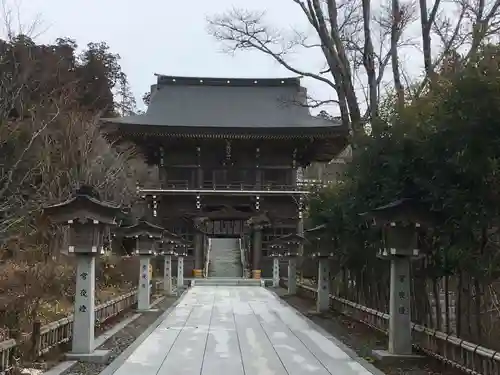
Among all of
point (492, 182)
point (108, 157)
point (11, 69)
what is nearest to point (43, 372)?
point (492, 182)

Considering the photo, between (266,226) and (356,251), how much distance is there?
20130 mm

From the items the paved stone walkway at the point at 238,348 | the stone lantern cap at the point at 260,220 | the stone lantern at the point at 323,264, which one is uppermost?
the stone lantern cap at the point at 260,220

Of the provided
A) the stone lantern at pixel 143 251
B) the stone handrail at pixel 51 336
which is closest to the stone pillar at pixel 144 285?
the stone lantern at pixel 143 251

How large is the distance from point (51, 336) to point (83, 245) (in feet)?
3.74

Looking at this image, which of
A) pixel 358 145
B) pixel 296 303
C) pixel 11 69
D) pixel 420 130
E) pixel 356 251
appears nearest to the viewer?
pixel 420 130

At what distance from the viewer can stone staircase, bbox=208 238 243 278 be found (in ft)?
105

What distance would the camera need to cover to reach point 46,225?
39.3 ft

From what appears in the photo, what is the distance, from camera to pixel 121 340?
9.02 metres

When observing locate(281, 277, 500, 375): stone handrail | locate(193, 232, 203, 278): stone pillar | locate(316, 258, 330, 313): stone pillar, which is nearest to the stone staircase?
locate(193, 232, 203, 278): stone pillar

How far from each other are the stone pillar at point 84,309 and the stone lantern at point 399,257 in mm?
3577

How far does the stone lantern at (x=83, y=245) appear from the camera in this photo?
293 inches

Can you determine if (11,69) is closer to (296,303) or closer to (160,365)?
(296,303)

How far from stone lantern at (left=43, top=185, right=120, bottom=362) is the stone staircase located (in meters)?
23.2

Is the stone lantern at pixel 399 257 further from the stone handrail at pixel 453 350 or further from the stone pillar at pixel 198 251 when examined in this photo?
the stone pillar at pixel 198 251
